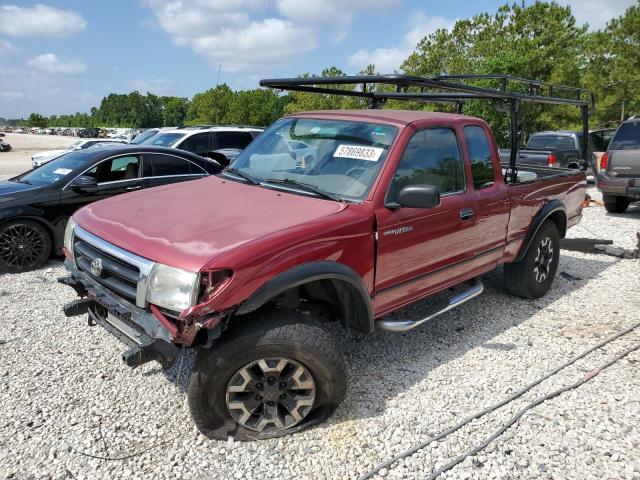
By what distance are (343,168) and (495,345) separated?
205cm

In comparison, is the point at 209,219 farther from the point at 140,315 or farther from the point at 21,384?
the point at 21,384

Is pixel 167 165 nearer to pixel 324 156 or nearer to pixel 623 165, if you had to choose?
pixel 324 156

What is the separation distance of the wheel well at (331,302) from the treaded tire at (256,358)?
14cm

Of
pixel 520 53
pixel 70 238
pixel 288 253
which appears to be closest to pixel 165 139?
pixel 70 238

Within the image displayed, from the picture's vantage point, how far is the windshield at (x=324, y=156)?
354 centimetres

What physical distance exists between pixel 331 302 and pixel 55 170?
523 centimetres

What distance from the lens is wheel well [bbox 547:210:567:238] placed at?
553cm

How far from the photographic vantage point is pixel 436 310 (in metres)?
3.97

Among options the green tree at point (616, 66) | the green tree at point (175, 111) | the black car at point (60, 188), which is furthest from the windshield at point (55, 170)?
the green tree at point (175, 111)

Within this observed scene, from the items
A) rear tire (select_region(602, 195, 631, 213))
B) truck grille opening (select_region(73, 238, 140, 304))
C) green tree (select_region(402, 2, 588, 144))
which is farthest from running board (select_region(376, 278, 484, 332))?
green tree (select_region(402, 2, 588, 144))

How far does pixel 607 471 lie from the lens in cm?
288

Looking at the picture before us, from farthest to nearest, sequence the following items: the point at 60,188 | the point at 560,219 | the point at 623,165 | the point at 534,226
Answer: the point at 623,165
the point at 60,188
the point at 560,219
the point at 534,226

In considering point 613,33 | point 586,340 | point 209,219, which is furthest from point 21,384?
point 613,33

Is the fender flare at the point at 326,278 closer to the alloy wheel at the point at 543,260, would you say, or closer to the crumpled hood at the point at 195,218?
→ the crumpled hood at the point at 195,218
